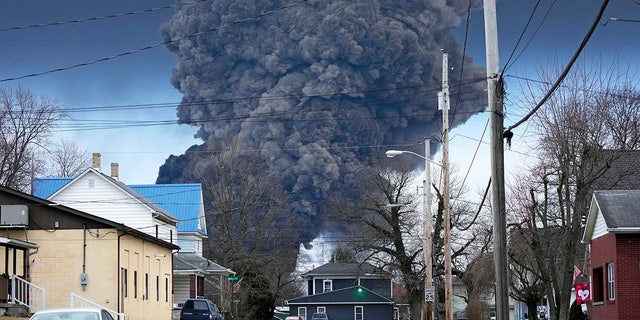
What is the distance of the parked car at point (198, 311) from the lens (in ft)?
156

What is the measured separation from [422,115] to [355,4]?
62.1 feet

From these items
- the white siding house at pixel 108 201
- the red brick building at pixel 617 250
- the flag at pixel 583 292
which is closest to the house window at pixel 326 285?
the white siding house at pixel 108 201

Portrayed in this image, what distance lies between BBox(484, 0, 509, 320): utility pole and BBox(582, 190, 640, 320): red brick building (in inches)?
523

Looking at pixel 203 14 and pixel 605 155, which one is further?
pixel 203 14

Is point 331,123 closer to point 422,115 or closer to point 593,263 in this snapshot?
point 422,115

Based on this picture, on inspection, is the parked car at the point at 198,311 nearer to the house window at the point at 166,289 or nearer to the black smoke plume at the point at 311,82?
the house window at the point at 166,289

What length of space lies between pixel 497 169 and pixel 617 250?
48.0 ft

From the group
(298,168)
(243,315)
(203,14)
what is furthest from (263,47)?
(243,315)

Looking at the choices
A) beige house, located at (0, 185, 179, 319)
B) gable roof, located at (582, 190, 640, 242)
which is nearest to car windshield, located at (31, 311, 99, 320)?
beige house, located at (0, 185, 179, 319)

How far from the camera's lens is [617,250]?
34125 millimetres

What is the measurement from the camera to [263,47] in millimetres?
149875

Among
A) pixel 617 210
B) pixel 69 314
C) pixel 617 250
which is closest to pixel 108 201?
pixel 617 210

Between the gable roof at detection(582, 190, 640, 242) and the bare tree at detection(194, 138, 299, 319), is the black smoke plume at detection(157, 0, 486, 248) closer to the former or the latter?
the bare tree at detection(194, 138, 299, 319)

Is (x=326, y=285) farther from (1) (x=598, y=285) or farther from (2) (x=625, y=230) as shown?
(2) (x=625, y=230)
